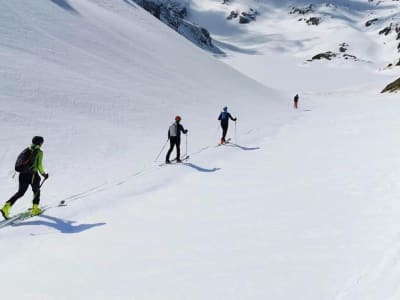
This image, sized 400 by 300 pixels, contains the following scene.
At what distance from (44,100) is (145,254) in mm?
15106

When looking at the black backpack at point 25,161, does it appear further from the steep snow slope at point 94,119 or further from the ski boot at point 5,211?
the steep snow slope at point 94,119

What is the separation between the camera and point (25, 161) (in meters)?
9.61

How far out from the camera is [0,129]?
16391mm

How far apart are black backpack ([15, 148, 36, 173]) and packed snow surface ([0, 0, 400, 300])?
1223 millimetres

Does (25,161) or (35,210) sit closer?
(25,161)

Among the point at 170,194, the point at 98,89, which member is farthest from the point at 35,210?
the point at 98,89

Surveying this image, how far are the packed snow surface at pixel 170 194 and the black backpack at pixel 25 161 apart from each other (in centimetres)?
122

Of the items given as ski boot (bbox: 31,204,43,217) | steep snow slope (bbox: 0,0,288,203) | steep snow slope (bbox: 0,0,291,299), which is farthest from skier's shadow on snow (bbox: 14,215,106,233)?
steep snow slope (bbox: 0,0,288,203)

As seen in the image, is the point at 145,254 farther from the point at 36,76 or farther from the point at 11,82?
the point at 36,76

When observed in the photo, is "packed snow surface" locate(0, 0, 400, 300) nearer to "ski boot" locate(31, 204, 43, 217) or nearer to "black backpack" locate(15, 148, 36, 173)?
"ski boot" locate(31, 204, 43, 217)

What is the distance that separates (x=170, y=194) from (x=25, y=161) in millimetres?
4082

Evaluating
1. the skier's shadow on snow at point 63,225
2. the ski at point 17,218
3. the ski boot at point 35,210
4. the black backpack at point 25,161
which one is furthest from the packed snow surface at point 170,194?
the black backpack at point 25,161

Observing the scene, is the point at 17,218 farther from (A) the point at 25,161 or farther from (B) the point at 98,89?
(B) the point at 98,89

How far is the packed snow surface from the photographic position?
656cm
